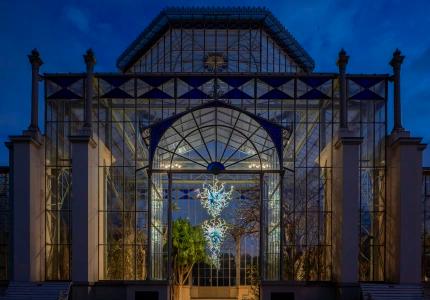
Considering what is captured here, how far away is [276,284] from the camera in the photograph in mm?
26875

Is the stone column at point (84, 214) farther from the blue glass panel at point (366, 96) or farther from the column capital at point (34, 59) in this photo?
the blue glass panel at point (366, 96)

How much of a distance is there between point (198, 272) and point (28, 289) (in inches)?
853

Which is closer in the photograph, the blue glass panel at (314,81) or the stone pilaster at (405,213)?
the stone pilaster at (405,213)

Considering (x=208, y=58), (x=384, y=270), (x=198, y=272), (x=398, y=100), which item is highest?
(x=208, y=58)

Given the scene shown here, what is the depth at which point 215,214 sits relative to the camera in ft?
129

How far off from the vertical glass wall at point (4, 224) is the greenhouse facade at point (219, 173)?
0.08m

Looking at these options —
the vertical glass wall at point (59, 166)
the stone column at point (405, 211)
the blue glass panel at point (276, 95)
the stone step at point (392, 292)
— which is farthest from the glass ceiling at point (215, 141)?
the stone step at point (392, 292)

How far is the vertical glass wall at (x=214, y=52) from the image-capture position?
34.0 meters

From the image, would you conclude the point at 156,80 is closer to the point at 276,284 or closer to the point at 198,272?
the point at 276,284

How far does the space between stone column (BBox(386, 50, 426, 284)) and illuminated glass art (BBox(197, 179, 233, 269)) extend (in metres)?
12.2

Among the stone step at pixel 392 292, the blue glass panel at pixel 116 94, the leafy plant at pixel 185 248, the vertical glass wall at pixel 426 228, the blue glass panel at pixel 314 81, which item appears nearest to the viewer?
the stone step at pixel 392 292

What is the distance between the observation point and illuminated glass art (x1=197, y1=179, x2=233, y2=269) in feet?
121

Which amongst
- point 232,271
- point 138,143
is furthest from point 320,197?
point 232,271

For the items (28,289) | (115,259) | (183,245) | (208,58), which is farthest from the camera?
(183,245)
